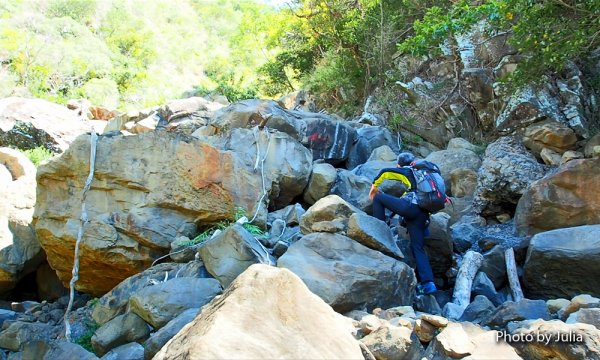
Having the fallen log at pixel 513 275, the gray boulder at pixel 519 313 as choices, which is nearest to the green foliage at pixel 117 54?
the fallen log at pixel 513 275

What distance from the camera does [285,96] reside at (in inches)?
697

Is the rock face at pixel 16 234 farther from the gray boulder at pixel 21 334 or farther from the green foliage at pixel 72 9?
the green foliage at pixel 72 9

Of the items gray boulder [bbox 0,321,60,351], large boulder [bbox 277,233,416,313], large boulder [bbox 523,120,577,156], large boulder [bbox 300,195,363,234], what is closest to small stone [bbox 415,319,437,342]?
large boulder [bbox 277,233,416,313]

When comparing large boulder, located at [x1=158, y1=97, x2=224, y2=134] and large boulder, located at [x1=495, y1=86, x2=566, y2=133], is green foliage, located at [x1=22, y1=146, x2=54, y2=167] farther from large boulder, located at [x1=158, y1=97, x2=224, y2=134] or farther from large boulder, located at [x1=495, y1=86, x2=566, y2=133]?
large boulder, located at [x1=495, y1=86, x2=566, y2=133]

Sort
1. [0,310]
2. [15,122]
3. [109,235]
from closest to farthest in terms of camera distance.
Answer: [109,235] < [0,310] < [15,122]

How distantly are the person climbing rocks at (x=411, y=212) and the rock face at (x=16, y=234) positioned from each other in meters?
6.11

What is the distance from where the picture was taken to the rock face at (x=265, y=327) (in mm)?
2693

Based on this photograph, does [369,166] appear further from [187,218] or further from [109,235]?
[109,235]

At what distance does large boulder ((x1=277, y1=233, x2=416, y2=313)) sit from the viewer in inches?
203

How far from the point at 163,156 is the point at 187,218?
92 centimetres

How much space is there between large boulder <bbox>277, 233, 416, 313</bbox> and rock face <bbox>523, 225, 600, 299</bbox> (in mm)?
1625

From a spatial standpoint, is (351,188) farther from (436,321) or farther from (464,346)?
(464,346)

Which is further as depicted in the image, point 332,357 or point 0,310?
point 0,310

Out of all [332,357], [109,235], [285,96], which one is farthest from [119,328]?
[285,96]
